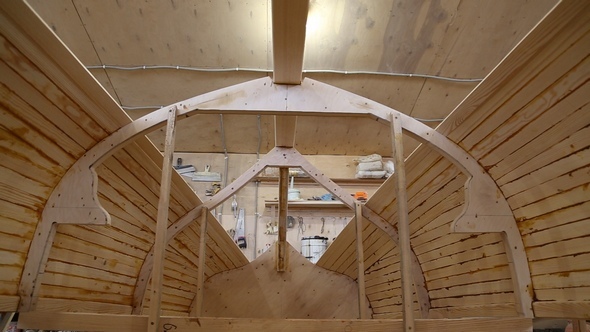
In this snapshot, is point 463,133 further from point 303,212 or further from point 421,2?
point 303,212

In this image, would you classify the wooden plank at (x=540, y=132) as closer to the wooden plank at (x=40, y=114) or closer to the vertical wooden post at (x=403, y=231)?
the vertical wooden post at (x=403, y=231)

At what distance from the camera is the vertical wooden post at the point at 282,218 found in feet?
13.8

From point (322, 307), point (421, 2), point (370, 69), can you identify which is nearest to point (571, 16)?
point (421, 2)

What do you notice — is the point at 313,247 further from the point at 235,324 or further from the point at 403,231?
the point at 235,324

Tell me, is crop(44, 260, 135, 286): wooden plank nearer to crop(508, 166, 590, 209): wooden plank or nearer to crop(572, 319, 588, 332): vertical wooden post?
crop(508, 166, 590, 209): wooden plank

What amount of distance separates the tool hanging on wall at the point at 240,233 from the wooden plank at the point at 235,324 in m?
3.94

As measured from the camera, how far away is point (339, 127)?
6.09 m

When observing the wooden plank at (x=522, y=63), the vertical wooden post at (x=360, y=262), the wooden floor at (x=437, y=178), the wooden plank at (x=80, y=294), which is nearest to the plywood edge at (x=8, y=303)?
the wooden floor at (x=437, y=178)

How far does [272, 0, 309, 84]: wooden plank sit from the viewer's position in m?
1.97

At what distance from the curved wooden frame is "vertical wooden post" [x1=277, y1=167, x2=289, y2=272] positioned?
1.56 metres

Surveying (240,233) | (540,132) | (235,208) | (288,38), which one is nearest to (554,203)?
(540,132)

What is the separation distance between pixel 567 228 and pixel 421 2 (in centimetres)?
247

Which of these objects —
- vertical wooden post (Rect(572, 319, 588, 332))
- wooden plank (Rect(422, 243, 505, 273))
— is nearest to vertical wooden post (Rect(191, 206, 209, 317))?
wooden plank (Rect(422, 243, 505, 273))

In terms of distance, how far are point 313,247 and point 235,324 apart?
374cm
